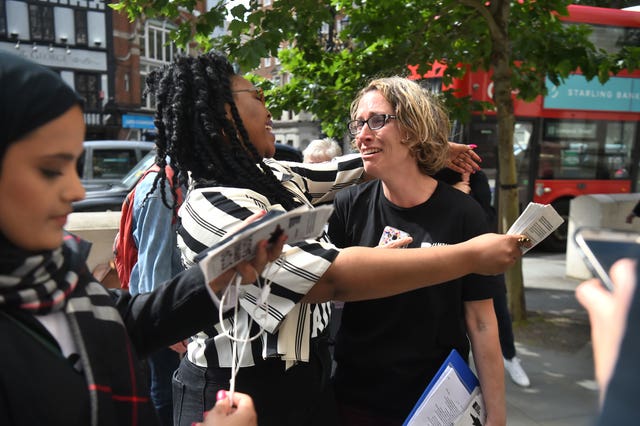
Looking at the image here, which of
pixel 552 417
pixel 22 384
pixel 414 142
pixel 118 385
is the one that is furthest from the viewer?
pixel 552 417

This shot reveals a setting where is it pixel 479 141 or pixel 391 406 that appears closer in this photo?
pixel 391 406

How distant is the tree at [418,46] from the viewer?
437 cm

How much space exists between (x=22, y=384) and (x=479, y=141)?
9.30m

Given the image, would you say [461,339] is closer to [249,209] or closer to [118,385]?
[249,209]

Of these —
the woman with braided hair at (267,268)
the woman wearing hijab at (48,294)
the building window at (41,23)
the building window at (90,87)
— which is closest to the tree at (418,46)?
the woman with braided hair at (267,268)

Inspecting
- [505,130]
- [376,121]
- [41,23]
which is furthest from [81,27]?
[376,121]

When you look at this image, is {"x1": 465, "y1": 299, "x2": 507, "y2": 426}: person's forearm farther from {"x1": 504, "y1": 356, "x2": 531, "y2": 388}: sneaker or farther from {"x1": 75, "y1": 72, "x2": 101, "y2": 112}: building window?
{"x1": 75, "y1": 72, "x2": 101, "y2": 112}: building window

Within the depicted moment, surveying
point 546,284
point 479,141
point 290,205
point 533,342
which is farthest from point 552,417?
point 479,141

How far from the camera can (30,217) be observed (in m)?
0.86

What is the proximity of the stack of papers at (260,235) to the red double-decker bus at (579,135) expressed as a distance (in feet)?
28.4

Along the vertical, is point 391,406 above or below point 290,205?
below

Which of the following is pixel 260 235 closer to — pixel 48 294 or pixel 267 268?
→ pixel 267 268

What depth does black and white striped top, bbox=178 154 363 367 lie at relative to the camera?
136cm

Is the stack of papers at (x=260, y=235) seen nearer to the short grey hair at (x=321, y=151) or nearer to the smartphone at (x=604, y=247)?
the smartphone at (x=604, y=247)
